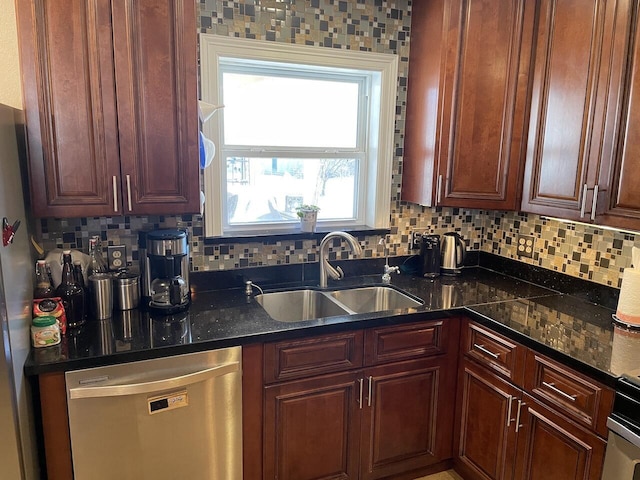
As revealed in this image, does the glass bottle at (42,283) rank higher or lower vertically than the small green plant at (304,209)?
lower

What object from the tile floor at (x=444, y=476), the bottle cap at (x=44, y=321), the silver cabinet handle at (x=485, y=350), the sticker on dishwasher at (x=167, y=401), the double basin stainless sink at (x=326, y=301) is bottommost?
the tile floor at (x=444, y=476)

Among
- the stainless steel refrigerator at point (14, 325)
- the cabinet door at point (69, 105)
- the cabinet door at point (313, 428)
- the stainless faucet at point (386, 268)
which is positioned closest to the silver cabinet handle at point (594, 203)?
the stainless faucet at point (386, 268)

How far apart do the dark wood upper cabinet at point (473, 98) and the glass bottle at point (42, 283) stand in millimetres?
1777

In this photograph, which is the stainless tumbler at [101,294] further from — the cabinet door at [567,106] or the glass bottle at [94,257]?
the cabinet door at [567,106]

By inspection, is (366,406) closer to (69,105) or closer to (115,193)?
(115,193)

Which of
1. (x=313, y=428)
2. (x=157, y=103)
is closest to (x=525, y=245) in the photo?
(x=313, y=428)

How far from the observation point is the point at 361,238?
266 cm

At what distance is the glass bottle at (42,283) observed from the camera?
1738 mm

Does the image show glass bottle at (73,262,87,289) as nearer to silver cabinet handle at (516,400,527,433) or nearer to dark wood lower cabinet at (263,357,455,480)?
dark wood lower cabinet at (263,357,455,480)

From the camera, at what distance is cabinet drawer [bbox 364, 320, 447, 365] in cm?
203

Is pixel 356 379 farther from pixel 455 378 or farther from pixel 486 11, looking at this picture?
pixel 486 11

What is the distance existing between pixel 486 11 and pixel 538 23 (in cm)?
25

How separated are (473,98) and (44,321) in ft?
6.86

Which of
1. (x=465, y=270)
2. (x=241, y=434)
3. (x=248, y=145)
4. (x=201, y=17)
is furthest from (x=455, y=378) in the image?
(x=201, y=17)
